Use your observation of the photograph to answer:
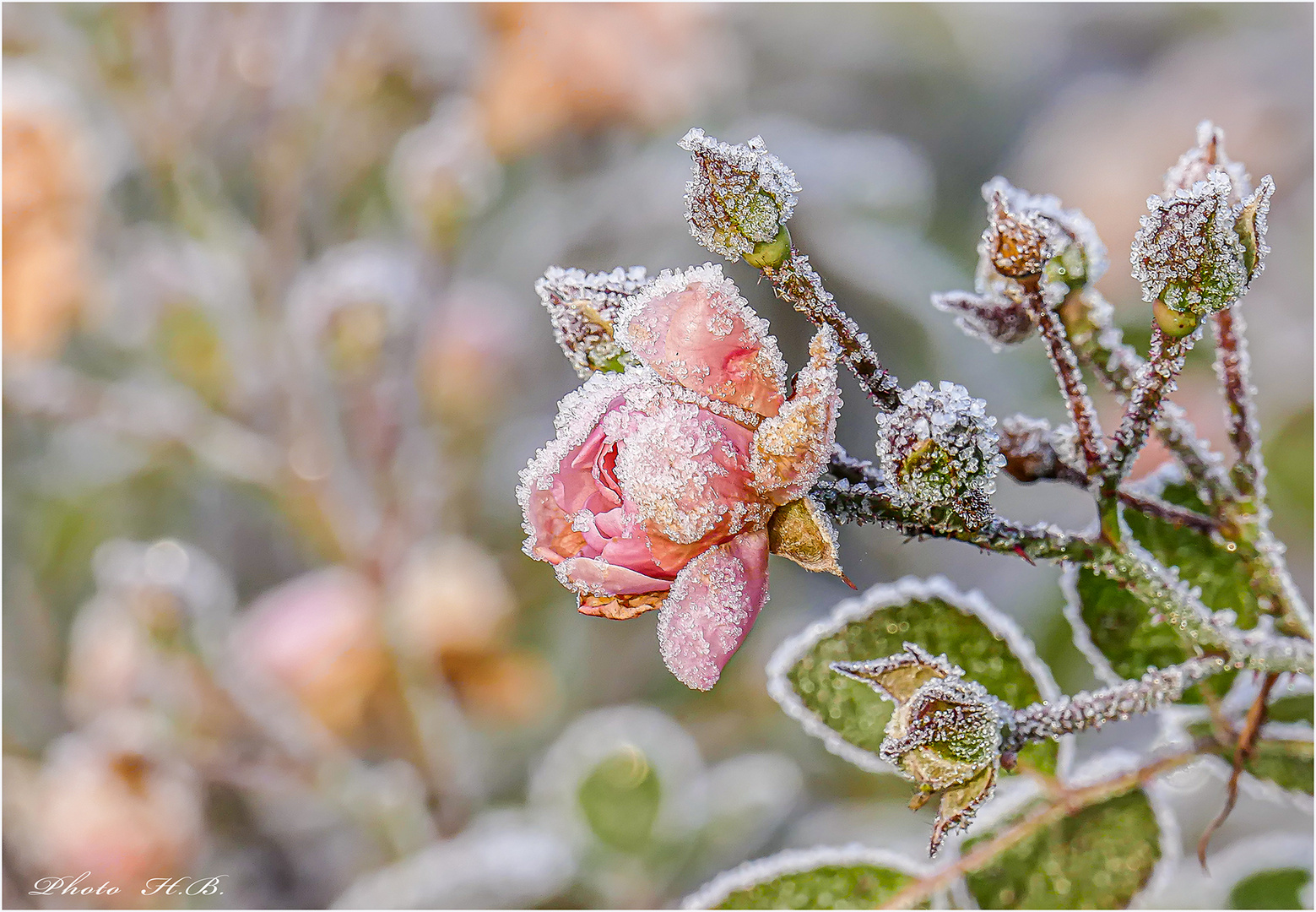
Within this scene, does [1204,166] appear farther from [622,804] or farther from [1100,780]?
[622,804]

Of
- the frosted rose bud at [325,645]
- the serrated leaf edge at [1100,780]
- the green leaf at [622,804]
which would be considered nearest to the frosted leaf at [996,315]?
the serrated leaf edge at [1100,780]

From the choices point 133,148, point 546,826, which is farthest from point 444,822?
point 133,148

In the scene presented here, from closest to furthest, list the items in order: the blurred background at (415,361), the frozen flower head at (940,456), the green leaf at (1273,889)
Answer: the frozen flower head at (940,456)
the green leaf at (1273,889)
the blurred background at (415,361)

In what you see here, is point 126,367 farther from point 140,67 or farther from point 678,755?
Answer: point 678,755

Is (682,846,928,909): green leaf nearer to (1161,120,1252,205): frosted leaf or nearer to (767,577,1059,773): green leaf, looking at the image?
(767,577,1059,773): green leaf

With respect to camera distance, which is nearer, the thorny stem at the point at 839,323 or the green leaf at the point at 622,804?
the thorny stem at the point at 839,323

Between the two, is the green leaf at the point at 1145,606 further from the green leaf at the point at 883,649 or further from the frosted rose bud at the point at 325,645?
the frosted rose bud at the point at 325,645
